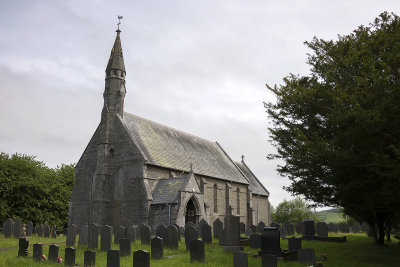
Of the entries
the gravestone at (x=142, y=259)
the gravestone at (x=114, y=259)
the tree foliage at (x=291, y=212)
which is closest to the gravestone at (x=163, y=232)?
the gravestone at (x=114, y=259)

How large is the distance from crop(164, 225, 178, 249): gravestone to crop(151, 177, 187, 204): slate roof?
7925 mm

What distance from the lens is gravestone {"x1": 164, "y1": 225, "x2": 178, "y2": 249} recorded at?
53.7ft

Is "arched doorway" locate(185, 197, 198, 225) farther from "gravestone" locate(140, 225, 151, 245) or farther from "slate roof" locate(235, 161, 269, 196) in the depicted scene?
"slate roof" locate(235, 161, 269, 196)

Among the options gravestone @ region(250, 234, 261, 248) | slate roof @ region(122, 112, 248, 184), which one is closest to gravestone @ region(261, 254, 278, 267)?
gravestone @ region(250, 234, 261, 248)

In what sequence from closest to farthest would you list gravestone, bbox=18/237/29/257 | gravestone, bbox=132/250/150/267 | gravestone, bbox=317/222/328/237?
gravestone, bbox=132/250/150/267, gravestone, bbox=18/237/29/257, gravestone, bbox=317/222/328/237

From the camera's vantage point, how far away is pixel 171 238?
1645 cm

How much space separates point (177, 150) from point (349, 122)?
21.2 m

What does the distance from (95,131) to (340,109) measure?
2183 centimetres

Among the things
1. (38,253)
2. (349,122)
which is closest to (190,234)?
(38,253)

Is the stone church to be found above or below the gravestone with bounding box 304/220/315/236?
above

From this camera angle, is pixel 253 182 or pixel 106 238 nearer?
pixel 106 238

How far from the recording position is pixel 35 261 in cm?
1284

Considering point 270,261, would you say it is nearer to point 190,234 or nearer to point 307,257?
point 307,257

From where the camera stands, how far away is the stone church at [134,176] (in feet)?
83.5
